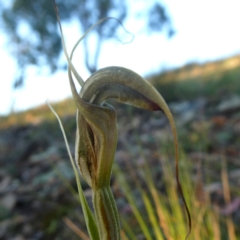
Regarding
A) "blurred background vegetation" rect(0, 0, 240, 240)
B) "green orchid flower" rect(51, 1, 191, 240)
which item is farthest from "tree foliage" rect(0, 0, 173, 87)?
"green orchid flower" rect(51, 1, 191, 240)

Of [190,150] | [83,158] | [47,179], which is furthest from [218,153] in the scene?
[83,158]

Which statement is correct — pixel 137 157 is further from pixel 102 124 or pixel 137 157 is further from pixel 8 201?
pixel 102 124

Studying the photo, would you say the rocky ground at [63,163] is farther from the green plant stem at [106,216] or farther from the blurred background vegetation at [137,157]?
the green plant stem at [106,216]

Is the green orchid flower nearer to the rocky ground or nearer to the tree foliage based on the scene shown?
the rocky ground

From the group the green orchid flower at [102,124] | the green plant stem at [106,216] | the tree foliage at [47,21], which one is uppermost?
the tree foliage at [47,21]

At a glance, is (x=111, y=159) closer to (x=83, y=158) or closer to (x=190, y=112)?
(x=83, y=158)

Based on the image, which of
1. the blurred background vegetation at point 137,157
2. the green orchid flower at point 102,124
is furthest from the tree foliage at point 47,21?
the green orchid flower at point 102,124
